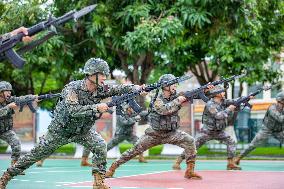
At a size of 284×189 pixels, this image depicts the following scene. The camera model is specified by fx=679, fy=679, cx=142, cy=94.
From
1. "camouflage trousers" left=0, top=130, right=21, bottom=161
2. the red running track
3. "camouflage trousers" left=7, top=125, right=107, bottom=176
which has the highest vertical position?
"camouflage trousers" left=0, top=130, right=21, bottom=161

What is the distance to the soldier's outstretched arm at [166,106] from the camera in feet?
39.6

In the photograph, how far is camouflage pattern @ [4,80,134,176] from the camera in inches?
373

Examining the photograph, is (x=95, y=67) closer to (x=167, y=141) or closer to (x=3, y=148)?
(x=167, y=141)

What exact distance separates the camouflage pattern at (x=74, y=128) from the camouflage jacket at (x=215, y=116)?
591cm

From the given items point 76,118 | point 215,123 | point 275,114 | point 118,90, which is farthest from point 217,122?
point 76,118

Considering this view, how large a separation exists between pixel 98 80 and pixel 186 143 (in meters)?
3.62

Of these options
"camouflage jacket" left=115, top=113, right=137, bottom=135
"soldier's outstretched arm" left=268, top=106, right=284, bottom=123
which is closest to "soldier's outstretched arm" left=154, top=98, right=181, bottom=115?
"soldier's outstretched arm" left=268, top=106, right=284, bottom=123

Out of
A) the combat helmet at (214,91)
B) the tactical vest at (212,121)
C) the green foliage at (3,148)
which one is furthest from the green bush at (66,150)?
the combat helmet at (214,91)

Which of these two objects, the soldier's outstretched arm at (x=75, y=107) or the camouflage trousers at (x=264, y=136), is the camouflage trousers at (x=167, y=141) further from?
the camouflage trousers at (x=264, y=136)

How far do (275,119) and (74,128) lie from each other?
7695 mm

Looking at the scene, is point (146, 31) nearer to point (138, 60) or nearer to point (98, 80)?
point (138, 60)

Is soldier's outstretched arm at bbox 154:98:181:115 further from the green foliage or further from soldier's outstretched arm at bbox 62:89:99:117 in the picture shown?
the green foliage

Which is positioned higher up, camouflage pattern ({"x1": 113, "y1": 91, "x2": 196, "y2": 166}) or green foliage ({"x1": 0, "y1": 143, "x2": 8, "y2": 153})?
green foliage ({"x1": 0, "y1": 143, "x2": 8, "y2": 153})

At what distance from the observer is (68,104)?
9.35 m
